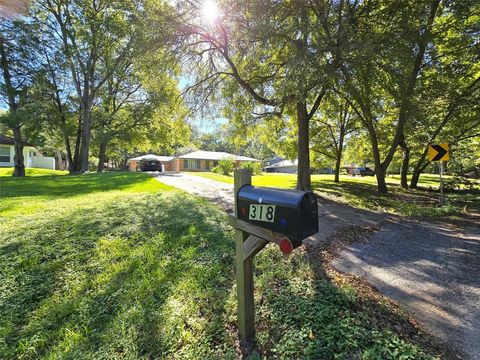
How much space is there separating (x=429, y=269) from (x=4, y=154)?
33121 millimetres

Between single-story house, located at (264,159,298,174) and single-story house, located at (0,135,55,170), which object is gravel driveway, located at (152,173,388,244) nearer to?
single-story house, located at (0,135,55,170)

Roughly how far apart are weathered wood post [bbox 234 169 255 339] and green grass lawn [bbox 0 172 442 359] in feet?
0.43

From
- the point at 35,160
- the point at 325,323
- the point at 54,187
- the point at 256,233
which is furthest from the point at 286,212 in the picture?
the point at 35,160

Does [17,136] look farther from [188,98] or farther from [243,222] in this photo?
[243,222]

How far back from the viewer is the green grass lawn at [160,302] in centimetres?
195

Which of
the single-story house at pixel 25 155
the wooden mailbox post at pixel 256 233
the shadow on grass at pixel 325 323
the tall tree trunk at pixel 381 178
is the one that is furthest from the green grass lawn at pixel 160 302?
the single-story house at pixel 25 155

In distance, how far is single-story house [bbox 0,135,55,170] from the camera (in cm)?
2348

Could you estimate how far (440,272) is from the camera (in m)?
3.34

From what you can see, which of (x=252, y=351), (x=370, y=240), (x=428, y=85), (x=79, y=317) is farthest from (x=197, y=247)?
(x=428, y=85)

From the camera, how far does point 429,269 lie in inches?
135

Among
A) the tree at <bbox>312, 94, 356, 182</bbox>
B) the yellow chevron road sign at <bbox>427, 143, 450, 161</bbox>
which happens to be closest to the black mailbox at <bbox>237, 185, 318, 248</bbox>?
the yellow chevron road sign at <bbox>427, 143, 450, 161</bbox>

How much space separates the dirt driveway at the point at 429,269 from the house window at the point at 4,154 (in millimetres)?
30832

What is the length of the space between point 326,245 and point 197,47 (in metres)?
8.08

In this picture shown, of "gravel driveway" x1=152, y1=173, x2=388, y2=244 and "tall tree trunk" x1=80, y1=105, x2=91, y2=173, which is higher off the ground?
"tall tree trunk" x1=80, y1=105, x2=91, y2=173
